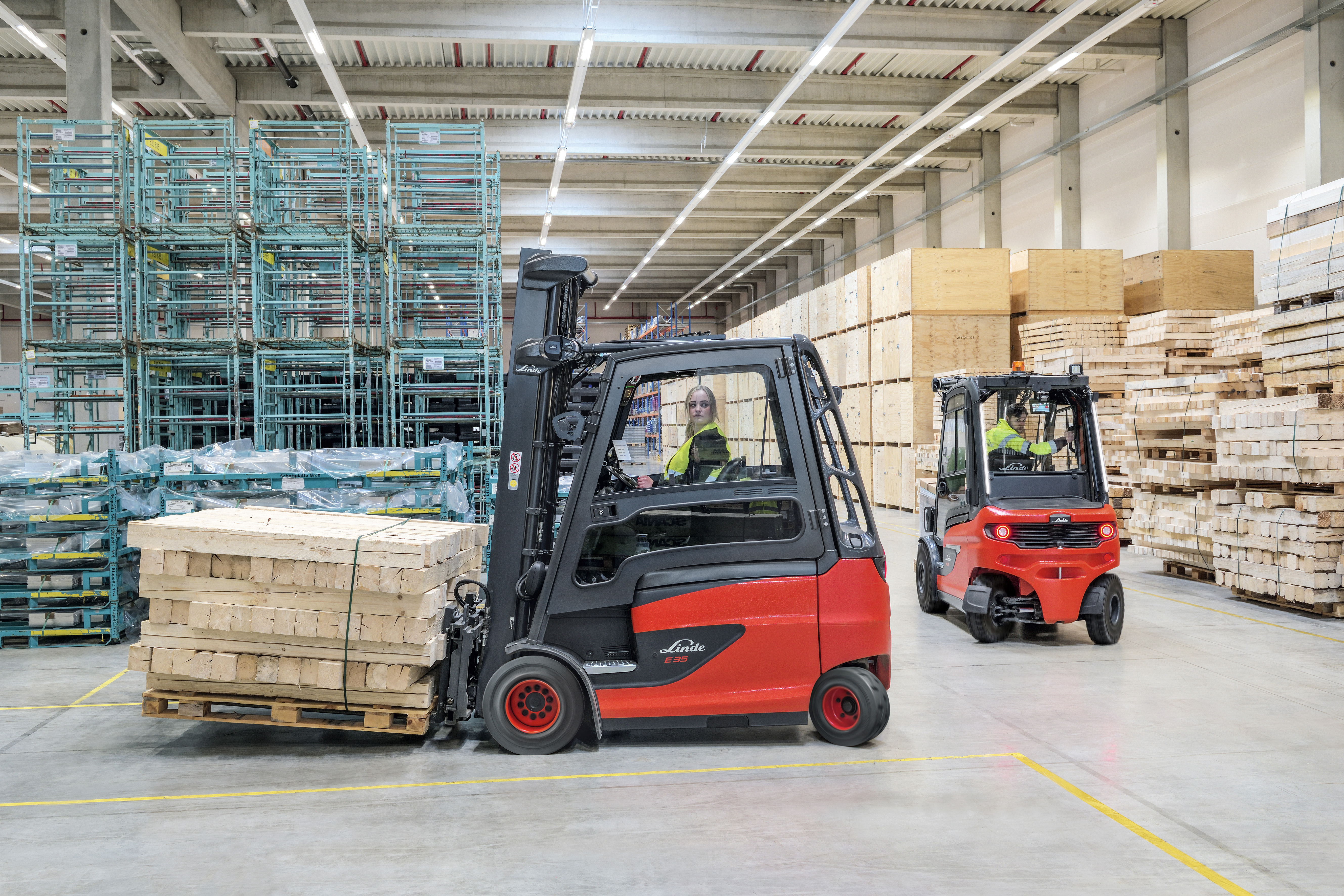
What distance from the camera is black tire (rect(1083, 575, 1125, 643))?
680cm

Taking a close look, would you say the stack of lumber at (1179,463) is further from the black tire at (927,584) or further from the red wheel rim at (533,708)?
the red wheel rim at (533,708)

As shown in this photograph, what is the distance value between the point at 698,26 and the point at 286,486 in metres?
8.98

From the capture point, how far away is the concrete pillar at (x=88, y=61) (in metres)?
11.2

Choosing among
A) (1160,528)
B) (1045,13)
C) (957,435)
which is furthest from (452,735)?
(1045,13)

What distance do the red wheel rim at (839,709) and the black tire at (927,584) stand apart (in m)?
3.66

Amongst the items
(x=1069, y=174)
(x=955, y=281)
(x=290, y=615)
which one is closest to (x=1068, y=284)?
(x=955, y=281)

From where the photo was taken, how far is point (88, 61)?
37.0 feet

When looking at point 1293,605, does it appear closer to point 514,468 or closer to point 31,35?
point 514,468

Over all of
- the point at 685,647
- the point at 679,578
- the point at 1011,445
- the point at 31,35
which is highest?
the point at 31,35

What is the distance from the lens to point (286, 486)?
7.48 meters

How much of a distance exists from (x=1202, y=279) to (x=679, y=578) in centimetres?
1258

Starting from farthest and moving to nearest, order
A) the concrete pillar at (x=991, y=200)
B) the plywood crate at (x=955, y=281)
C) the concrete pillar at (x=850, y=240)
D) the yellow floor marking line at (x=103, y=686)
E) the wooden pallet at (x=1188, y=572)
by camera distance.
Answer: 1. the concrete pillar at (x=850, y=240)
2. the concrete pillar at (x=991, y=200)
3. the plywood crate at (x=955, y=281)
4. the wooden pallet at (x=1188, y=572)
5. the yellow floor marking line at (x=103, y=686)

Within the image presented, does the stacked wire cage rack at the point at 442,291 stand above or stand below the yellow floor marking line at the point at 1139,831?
above

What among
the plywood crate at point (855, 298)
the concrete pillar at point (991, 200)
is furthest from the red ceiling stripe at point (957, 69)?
the concrete pillar at point (991, 200)
